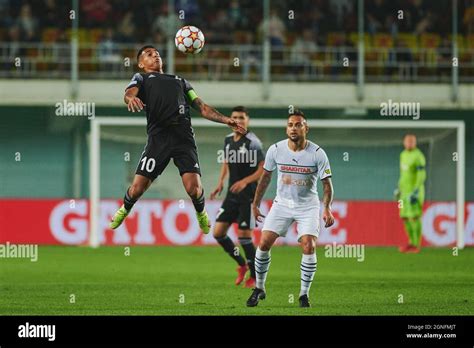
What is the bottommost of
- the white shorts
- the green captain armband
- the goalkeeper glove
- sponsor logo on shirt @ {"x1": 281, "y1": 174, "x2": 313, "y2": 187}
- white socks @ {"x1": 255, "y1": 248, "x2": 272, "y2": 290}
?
white socks @ {"x1": 255, "y1": 248, "x2": 272, "y2": 290}

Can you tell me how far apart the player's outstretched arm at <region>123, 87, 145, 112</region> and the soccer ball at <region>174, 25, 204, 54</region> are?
1010mm

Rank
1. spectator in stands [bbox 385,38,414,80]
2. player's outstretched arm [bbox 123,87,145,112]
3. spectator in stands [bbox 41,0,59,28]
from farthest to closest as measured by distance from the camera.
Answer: spectator in stands [bbox 41,0,59,28]
spectator in stands [bbox 385,38,414,80]
player's outstretched arm [bbox 123,87,145,112]

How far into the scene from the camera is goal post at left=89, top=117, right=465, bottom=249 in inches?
855

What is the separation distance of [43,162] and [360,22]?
7.22m

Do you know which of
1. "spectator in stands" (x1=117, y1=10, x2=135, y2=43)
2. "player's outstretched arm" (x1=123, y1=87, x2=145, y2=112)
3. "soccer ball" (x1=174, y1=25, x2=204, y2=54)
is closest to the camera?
"player's outstretched arm" (x1=123, y1=87, x2=145, y2=112)

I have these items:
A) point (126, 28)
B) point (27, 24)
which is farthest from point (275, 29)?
point (27, 24)

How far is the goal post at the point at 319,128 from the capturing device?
71.3ft

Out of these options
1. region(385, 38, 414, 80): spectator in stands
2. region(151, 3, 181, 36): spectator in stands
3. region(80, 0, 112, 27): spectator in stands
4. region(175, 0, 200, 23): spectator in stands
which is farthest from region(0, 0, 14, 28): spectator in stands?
region(385, 38, 414, 80): spectator in stands

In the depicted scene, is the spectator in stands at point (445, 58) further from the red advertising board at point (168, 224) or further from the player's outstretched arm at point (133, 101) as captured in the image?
the player's outstretched arm at point (133, 101)

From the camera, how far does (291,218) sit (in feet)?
37.9

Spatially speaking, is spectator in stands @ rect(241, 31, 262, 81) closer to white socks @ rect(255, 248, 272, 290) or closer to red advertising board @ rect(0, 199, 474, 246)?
red advertising board @ rect(0, 199, 474, 246)

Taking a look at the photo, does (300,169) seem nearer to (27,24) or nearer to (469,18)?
(27,24)
